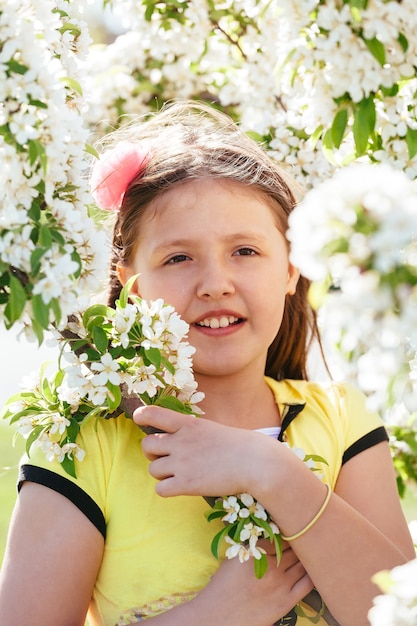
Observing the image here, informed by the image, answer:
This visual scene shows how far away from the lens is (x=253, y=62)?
3205mm

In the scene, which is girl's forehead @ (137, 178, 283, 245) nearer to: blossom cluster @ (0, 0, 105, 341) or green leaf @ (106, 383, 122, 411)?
green leaf @ (106, 383, 122, 411)

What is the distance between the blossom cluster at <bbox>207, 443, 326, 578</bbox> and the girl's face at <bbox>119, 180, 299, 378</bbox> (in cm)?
46

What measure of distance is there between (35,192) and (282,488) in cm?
78

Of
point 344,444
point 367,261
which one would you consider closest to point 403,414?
point 344,444

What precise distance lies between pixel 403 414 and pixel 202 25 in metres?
1.42

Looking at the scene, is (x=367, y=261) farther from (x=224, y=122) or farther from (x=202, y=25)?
(x=202, y=25)

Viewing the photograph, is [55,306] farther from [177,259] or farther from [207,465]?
[177,259]

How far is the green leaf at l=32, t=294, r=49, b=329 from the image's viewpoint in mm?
1415

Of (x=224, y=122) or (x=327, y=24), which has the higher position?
(x=327, y=24)

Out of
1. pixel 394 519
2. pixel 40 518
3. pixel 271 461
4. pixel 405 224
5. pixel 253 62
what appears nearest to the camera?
pixel 405 224

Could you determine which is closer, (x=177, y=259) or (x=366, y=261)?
(x=366, y=261)

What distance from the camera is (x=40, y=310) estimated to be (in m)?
1.42

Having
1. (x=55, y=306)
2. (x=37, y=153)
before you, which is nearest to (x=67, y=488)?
(x=55, y=306)

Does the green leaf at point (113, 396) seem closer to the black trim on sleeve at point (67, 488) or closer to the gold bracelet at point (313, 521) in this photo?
the black trim on sleeve at point (67, 488)
